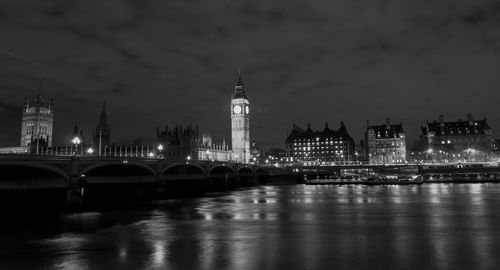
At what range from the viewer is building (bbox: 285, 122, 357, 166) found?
579 ft

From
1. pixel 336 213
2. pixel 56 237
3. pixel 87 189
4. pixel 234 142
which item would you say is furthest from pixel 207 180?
pixel 234 142

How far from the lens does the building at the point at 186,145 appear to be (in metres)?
Answer: 130

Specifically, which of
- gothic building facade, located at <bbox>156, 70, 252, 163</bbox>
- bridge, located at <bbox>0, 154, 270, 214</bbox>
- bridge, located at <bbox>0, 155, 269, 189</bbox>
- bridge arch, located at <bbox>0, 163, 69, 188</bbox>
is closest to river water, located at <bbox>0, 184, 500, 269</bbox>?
bridge, located at <bbox>0, 155, 269, 189</bbox>

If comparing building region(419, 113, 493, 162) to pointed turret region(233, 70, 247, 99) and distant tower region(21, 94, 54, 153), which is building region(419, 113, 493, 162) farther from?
distant tower region(21, 94, 54, 153)

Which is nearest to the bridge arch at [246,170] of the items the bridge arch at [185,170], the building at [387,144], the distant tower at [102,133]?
the bridge arch at [185,170]

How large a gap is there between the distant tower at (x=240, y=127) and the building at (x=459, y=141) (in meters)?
65.1

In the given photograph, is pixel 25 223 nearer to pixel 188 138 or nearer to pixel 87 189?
pixel 87 189

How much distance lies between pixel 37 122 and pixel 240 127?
82175mm

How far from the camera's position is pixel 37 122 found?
15888 cm

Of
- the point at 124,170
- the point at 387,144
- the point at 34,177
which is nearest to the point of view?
the point at 34,177

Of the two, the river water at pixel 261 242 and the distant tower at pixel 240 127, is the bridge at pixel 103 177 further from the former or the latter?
the distant tower at pixel 240 127

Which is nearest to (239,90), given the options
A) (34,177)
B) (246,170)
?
(246,170)

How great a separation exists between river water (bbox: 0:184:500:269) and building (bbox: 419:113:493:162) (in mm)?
106701

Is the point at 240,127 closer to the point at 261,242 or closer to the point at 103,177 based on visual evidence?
the point at 103,177
